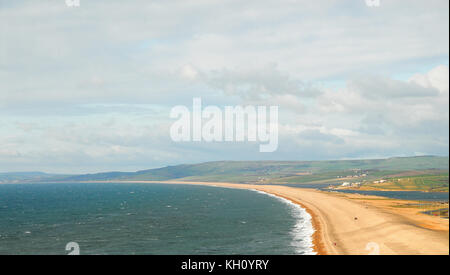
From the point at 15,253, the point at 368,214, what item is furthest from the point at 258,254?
the point at 368,214

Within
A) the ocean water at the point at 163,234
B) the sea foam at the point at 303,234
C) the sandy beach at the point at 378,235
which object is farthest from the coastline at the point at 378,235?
the ocean water at the point at 163,234

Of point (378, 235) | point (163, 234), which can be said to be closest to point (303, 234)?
point (378, 235)

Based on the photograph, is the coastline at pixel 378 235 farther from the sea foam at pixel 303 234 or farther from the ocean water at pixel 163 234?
the ocean water at pixel 163 234

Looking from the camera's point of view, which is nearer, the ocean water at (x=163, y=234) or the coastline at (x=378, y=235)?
the coastline at (x=378, y=235)

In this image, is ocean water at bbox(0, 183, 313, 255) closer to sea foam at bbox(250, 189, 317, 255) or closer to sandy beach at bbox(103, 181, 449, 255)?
sea foam at bbox(250, 189, 317, 255)

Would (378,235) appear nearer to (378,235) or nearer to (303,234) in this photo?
(378,235)

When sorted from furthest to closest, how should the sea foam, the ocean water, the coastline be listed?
the ocean water → the sea foam → the coastline

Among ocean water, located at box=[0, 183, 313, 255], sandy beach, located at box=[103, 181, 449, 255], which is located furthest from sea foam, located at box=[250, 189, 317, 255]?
sandy beach, located at box=[103, 181, 449, 255]

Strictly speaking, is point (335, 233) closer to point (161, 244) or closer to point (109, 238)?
point (161, 244)
